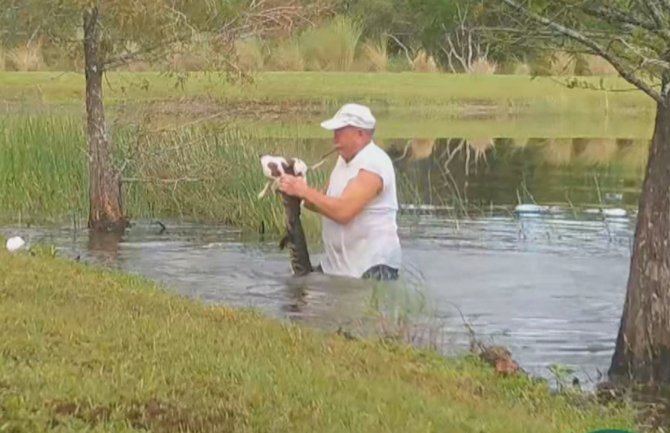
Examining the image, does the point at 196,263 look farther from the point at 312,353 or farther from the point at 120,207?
the point at 312,353

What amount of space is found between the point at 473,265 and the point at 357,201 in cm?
359

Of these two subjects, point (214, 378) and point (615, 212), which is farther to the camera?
point (615, 212)

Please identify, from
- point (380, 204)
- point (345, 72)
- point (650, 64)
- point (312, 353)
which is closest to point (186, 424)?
point (312, 353)

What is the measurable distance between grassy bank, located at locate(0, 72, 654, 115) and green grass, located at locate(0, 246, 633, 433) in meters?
22.2

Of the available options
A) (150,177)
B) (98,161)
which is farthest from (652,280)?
(150,177)

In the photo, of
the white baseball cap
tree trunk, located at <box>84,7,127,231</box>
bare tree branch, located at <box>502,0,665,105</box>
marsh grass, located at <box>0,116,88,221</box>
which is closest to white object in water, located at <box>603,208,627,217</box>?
tree trunk, located at <box>84,7,127,231</box>

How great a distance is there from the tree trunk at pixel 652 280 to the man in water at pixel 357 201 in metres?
2.38

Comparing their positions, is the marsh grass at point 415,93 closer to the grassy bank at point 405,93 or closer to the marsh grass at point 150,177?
the grassy bank at point 405,93

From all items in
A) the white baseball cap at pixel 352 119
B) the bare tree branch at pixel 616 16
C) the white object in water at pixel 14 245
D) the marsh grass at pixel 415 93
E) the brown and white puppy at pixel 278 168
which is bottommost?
the marsh grass at pixel 415 93

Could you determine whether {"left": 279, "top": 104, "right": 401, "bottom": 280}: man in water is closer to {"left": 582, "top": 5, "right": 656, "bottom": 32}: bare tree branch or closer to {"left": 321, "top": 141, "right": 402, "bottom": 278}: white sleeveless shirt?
{"left": 321, "top": 141, "right": 402, "bottom": 278}: white sleeveless shirt

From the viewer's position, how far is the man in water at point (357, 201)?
10602 millimetres

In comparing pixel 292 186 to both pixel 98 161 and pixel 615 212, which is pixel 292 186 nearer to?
pixel 98 161

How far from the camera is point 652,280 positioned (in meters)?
8.85

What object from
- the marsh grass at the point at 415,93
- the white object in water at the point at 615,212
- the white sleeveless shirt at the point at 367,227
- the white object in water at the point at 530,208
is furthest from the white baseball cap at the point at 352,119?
the marsh grass at the point at 415,93
